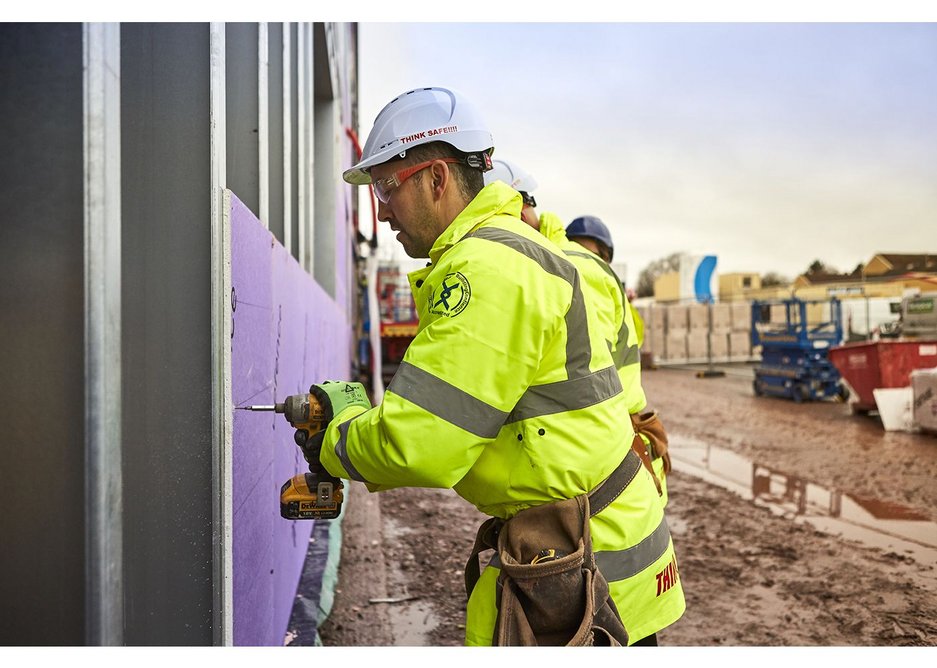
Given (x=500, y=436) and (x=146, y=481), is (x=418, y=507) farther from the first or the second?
(x=500, y=436)

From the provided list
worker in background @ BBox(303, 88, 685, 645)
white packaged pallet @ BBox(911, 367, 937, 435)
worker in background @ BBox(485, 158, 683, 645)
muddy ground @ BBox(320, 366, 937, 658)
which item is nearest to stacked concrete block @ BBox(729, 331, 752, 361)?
white packaged pallet @ BBox(911, 367, 937, 435)

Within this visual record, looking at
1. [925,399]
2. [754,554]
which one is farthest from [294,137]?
[925,399]

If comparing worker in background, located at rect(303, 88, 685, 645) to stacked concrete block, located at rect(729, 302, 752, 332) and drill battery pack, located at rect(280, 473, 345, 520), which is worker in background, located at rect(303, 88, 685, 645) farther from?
stacked concrete block, located at rect(729, 302, 752, 332)

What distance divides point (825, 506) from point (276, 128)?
19.0 feet

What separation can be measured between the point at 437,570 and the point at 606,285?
2895 mm

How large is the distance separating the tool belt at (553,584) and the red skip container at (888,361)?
37.5ft

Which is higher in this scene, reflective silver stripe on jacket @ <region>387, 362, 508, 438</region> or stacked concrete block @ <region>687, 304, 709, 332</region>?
stacked concrete block @ <region>687, 304, 709, 332</region>

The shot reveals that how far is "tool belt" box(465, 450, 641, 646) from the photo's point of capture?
1.80m

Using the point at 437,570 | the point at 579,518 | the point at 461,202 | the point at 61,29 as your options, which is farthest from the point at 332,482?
the point at 437,570

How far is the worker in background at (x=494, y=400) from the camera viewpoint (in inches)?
63.8

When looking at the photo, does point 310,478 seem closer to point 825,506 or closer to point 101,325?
point 101,325

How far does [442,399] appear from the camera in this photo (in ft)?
5.27

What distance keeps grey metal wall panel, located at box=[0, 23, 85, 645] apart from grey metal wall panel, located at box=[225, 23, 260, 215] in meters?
1.02

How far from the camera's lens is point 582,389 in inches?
72.7
